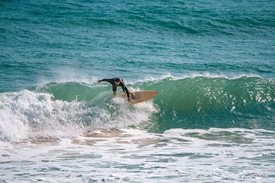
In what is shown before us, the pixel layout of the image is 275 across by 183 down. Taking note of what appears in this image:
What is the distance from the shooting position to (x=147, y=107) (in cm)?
1711

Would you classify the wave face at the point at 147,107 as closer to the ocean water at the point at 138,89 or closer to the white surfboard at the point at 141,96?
the ocean water at the point at 138,89

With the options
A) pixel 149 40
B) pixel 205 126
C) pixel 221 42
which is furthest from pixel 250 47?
pixel 205 126

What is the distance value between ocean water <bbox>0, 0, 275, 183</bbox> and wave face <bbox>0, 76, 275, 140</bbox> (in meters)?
0.04

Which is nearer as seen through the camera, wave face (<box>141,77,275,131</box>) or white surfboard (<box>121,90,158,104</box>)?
wave face (<box>141,77,275,131</box>)

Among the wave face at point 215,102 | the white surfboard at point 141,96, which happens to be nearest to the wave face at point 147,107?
the wave face at point 215,102

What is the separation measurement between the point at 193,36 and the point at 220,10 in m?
4.73

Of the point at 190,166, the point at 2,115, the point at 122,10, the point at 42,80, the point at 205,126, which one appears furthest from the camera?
the point at 122,10

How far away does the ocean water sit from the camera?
454 inches

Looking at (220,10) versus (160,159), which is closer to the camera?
(160,159)

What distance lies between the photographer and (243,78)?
1989 cm

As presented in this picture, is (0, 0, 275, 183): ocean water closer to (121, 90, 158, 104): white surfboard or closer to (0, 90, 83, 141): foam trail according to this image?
(0, 90, 83, 141): foam trail

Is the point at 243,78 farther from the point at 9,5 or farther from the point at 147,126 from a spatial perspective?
the point at 9,5

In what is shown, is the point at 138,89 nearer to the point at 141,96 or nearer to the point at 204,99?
the point at 141,96

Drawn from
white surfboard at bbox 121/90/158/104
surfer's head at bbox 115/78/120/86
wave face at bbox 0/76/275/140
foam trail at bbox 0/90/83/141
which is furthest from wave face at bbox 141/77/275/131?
foam trail at bbox 0/90/83/141
